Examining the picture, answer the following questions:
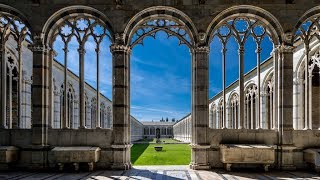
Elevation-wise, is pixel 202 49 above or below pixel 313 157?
above

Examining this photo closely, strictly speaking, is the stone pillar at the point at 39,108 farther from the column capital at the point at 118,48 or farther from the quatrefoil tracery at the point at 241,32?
the quatrefoil tracery at the point at 241,32

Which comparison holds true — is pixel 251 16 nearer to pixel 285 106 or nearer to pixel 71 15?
pixel 285 106

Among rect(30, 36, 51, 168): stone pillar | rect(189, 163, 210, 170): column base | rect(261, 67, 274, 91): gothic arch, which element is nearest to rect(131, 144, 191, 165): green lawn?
rect(189, 163, 210, 170): column base

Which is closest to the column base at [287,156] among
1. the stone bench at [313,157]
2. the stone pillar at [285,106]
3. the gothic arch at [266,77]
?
the stone pillar at [285,106]

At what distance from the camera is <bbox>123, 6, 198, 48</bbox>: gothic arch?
38.4ft

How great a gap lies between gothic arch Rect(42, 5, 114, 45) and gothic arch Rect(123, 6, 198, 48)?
0.76 meters

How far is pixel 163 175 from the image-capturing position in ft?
33.7

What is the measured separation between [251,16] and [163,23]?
3281mm

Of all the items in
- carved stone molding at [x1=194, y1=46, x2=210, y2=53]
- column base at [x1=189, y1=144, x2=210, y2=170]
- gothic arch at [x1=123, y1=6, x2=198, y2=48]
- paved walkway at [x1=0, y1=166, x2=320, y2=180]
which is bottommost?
paved walkway at [x1=0, y1=166, x2=320, y2=180]

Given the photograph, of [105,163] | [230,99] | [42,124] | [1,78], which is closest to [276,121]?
[105,163]

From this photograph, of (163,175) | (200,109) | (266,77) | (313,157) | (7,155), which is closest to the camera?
(163,175)

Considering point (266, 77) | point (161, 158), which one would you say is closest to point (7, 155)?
point (161, 158)

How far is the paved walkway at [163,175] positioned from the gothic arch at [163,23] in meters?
4.64

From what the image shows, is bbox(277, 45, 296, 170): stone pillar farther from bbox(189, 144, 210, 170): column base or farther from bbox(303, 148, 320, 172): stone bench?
bbox(189, 144, 210, 170): column base
